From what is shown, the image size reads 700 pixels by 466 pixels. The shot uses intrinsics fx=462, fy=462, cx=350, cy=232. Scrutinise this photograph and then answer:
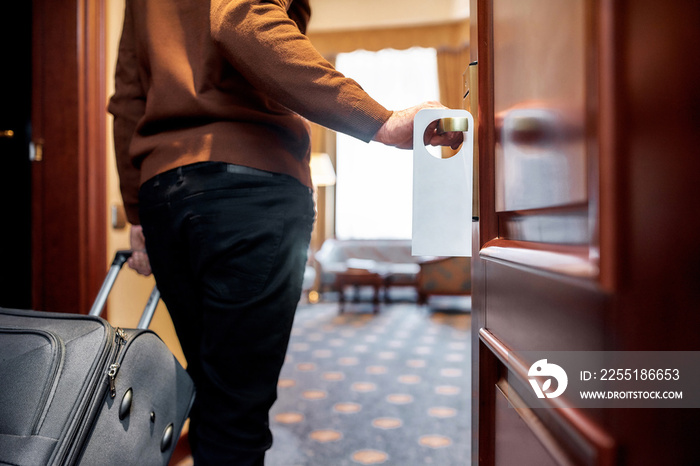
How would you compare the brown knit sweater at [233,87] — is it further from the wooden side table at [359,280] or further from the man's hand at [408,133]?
the wooden side table at [359,280]

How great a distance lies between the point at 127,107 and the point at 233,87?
13.7 inches

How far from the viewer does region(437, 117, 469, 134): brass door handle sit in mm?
550

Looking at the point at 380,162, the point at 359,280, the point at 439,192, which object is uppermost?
the point at 380,162

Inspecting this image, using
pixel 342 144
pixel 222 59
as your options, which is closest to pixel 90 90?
pixel 222 59

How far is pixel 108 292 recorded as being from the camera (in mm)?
1046

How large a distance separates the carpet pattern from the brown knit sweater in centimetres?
117

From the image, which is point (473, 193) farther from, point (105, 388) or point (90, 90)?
point (90, 90)

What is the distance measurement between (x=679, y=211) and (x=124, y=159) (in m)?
1.02

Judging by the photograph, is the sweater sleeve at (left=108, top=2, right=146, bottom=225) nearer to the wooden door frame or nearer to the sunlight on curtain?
the wooden door frame

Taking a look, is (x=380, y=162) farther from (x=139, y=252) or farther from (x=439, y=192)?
(x=439, y=192)

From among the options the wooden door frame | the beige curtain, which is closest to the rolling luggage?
the wooden door frame

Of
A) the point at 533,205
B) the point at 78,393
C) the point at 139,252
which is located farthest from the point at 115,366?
the point at 533,205

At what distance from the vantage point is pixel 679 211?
272 mm

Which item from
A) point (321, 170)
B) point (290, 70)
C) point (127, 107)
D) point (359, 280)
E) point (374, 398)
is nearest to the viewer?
point (290, 70)
